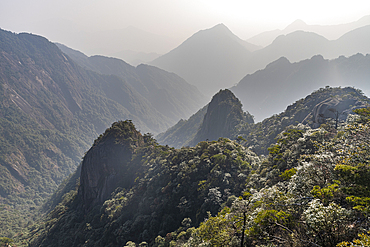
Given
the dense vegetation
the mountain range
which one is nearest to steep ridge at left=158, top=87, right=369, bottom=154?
the mountain range

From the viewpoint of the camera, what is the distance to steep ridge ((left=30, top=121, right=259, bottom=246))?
38188 millimetres

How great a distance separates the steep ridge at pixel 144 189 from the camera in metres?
38.2

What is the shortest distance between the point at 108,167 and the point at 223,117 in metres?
85.7

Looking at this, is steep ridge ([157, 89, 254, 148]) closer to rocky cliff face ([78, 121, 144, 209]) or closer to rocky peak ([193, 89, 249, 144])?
rocky peak ([193, 89, 249, 144])

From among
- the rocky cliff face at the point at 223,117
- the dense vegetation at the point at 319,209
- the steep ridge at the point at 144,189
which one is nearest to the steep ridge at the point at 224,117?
the rocky cliff face at the point at 223,117

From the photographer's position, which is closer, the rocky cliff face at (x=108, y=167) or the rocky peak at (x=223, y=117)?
the rocky cliff face at (x=108, y=167)

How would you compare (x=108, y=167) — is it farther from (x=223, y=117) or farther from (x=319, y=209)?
(x=223, y=117)

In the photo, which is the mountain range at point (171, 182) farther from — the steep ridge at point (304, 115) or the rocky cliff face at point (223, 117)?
the rocky cliff face at point (223, 117)

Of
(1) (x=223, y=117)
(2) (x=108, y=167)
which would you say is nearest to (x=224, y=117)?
(1) (x=223, y=117)

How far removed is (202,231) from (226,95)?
124729 millimetres

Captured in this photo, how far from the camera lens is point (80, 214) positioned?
232 ft

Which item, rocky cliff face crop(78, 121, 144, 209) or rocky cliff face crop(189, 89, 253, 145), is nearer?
rocky cliff face crop(78, 121, 144, 209)

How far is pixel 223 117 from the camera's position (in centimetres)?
13012

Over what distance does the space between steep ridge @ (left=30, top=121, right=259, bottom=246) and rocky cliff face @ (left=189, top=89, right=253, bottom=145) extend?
65188mm
